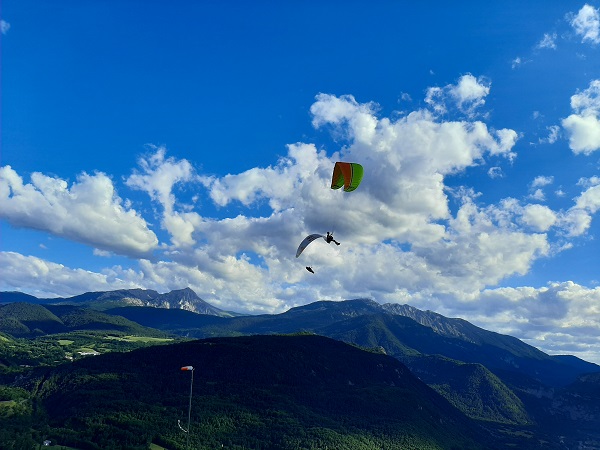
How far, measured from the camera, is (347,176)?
281 ft

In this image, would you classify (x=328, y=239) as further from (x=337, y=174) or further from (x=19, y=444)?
(x=19, y=444)

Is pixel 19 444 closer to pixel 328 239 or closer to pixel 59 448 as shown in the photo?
pixel 59 448

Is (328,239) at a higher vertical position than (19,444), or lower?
higher

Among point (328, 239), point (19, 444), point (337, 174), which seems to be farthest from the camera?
point (19, 444)

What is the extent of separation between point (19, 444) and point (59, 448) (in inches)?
695

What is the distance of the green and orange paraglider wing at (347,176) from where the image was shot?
85.9 meters

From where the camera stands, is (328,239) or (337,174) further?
(337,174)

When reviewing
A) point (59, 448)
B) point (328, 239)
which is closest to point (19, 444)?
point (59, 448)

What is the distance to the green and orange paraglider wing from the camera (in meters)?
85.9

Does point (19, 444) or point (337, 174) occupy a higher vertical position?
point (337, 174)

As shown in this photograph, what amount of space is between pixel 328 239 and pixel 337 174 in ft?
56.2

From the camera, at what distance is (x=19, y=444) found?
19862cm

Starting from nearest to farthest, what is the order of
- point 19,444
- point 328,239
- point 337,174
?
point 328,239, point 337,174, point 19,444

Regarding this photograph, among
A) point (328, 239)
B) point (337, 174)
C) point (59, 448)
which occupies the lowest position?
point (59, 448)
